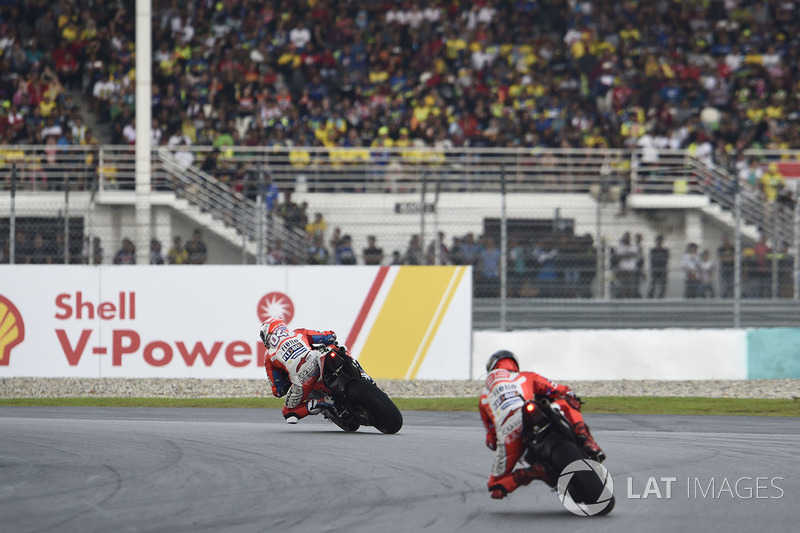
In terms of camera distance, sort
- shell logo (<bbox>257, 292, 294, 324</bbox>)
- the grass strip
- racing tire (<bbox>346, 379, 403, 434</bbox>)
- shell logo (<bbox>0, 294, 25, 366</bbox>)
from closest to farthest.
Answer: racing tire (<bbox>346, 379, 403, 434</bbox>) < the grass strip < shell logo (<bbox>257, 292, 294, 324</bbox>) < shell logo (<bbox>0, 294, 25, 366</bbox>)

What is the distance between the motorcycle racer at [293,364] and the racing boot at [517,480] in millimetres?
3954

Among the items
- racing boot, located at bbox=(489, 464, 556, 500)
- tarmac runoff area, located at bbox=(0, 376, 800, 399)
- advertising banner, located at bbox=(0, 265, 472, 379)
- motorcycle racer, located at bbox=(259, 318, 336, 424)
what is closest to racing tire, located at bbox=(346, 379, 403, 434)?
motorcycle racer, located at bbox=(259, 318, 336, 424)

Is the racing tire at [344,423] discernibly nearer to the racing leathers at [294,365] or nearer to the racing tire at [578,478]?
the racing leathers at [294,365]

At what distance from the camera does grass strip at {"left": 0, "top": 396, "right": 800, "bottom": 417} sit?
13359 mm

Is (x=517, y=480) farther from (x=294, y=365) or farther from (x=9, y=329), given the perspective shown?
(x=9, y=329)

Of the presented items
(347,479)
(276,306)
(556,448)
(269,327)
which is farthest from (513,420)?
Answer: (276,306)

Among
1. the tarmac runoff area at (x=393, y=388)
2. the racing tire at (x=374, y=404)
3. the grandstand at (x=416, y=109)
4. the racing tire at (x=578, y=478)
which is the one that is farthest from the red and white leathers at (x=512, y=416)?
the grandstand at (x=416, y=109)

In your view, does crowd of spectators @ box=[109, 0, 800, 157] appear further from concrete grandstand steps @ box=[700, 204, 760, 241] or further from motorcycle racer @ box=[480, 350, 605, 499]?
motorcycle racer @ box=[480, 350, 605, 499]

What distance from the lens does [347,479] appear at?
298 inches

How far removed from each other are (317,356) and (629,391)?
6.54 m

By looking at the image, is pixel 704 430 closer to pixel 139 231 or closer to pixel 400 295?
pixel 400 295

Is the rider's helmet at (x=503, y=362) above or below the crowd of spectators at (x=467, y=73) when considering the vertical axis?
below

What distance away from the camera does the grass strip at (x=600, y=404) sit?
13.4 metres

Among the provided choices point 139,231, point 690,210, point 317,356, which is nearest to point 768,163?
point 690,210
